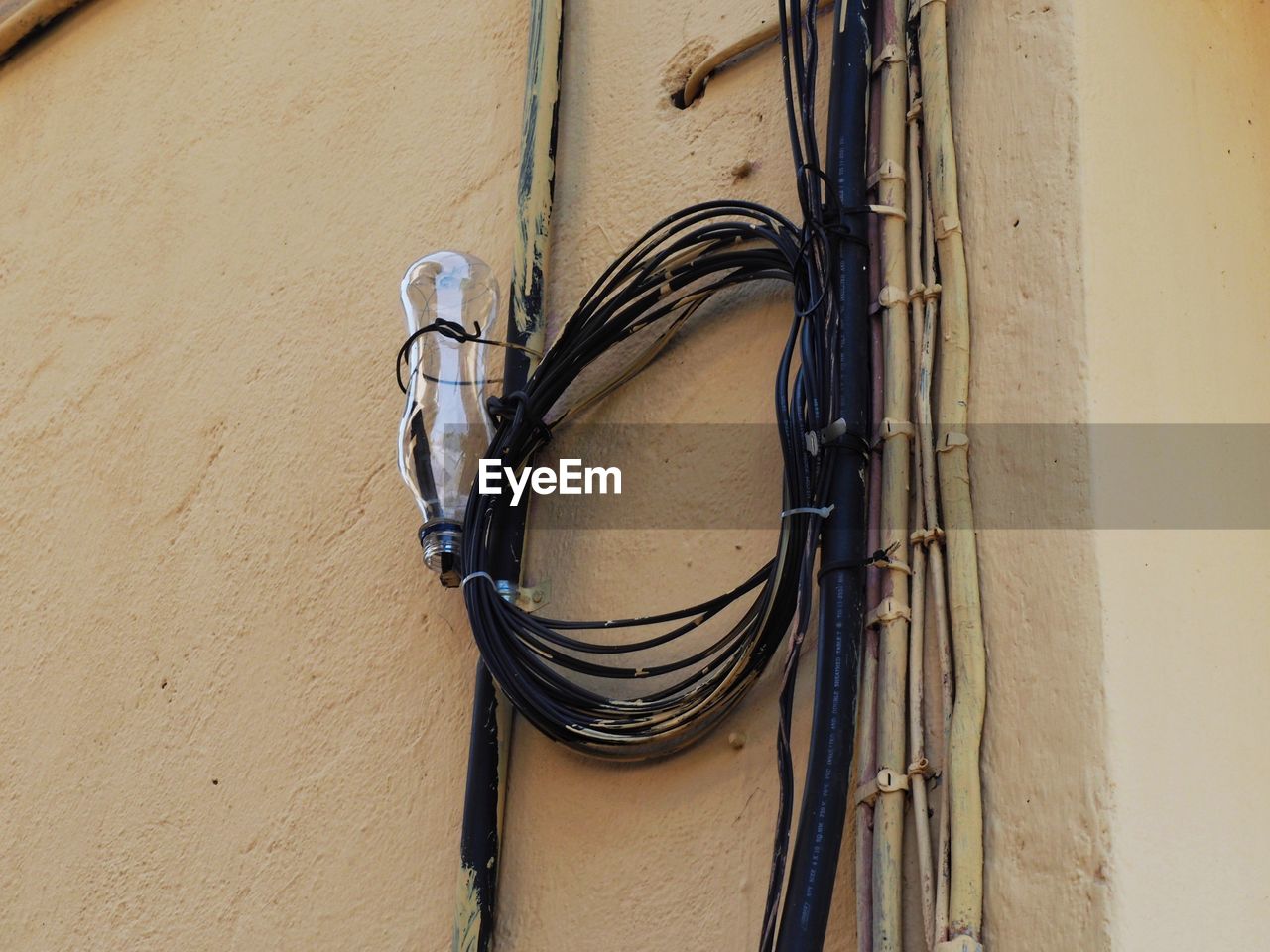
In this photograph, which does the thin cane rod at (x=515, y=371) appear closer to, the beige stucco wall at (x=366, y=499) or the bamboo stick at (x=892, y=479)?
the beige stucco wall at (x=366, y=499)

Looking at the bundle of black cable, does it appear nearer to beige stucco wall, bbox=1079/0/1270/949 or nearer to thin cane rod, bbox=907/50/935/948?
thin cane rod, bbox=907/50/935/948

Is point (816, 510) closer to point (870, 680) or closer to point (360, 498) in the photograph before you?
point (870, 680)

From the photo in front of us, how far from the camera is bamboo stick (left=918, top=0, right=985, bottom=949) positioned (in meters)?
1.15

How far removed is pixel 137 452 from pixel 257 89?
0.59 metres

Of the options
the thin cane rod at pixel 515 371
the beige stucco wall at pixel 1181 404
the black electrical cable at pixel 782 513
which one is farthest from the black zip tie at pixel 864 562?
the thin cane rod at pixel 515 371

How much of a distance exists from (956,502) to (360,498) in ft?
2.61

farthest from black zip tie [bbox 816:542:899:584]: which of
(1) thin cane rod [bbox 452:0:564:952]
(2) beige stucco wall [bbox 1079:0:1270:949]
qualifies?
(1) thin cane rod [bbox 452:0:564:952]

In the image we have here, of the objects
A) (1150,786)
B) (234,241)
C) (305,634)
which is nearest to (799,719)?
(1150,786)

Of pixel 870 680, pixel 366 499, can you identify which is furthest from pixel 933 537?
pixel 366 499

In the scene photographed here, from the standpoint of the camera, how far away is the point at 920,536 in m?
1.28

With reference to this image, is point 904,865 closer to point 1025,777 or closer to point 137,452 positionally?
point 1025,777

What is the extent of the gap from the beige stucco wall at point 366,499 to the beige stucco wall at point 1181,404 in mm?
13

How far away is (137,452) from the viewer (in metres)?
2.09

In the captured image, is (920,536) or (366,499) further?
(366,499)
